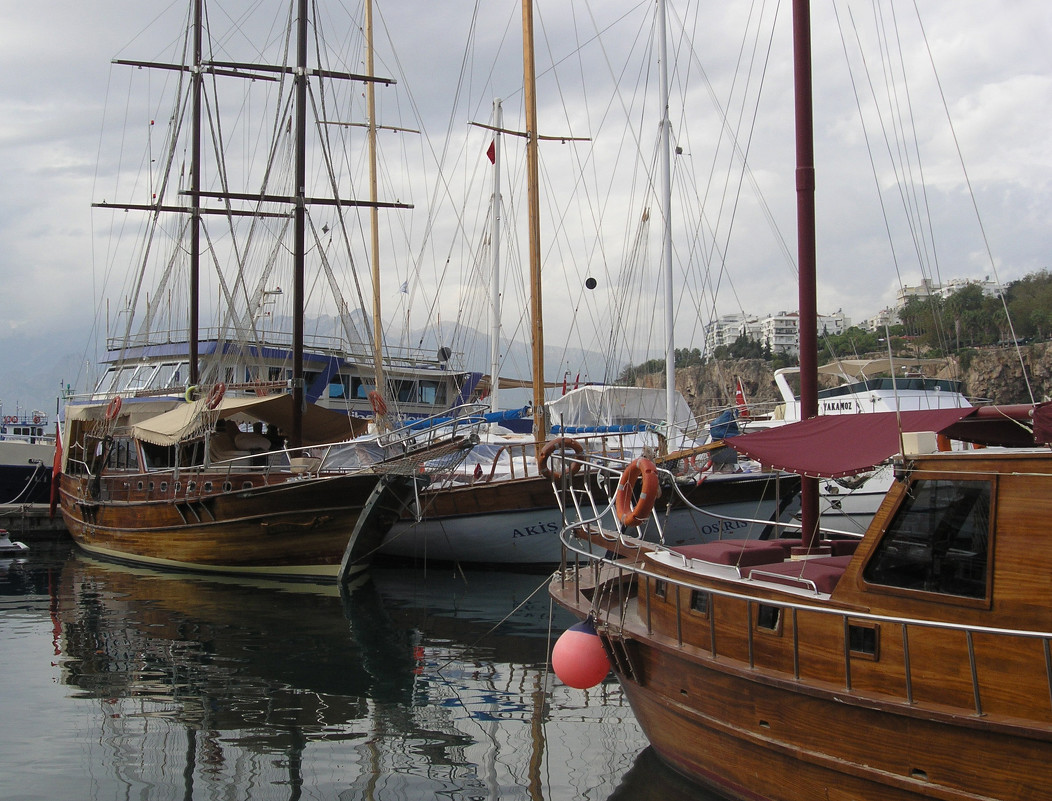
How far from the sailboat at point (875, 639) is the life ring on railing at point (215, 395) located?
505 inches

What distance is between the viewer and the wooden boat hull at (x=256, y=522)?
16.8m

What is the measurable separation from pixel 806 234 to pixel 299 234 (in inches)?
Result: 535

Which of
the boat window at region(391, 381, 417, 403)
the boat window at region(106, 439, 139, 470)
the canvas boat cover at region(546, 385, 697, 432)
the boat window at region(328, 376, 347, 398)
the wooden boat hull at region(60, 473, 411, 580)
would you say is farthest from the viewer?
the boat window at region(391, 381, 417, 403)

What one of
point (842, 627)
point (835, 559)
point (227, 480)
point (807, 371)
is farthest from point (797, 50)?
point (227, 480)

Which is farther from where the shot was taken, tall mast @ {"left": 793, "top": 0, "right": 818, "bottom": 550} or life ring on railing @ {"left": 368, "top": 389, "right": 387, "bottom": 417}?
life ring on railing @ {"left": 368, "top": 389, "right": 387, "bottom": 417}

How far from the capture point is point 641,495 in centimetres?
727

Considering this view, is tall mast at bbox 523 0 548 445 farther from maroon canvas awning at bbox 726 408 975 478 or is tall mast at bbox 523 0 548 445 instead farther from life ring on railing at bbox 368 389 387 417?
maroon canvas awning at bbox 726 408 975 478

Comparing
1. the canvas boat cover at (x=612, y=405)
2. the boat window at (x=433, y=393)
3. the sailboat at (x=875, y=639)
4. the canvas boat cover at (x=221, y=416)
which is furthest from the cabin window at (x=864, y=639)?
the boat window at (x=433, y=393)

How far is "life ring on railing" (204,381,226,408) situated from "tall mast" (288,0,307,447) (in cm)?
153

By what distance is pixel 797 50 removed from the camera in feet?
30.0

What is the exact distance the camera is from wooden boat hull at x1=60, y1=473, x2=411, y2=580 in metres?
16.8

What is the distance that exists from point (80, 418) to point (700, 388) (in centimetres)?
9864

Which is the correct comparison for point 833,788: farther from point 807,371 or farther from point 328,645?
point 328,645

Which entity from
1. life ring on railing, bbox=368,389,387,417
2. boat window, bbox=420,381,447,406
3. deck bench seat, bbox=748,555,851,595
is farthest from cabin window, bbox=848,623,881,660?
boat window, bbox=420,381,447,406
